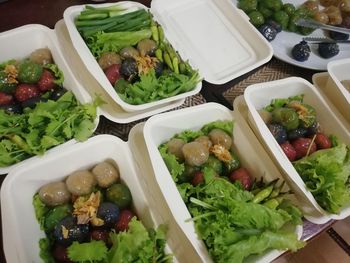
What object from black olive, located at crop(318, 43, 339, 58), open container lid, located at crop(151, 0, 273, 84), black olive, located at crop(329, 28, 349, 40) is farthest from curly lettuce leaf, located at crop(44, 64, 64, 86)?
black olive, located at crop(329, 28, 349, 40)

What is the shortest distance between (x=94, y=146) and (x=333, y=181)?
0.74 m

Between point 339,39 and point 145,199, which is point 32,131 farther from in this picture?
point 339,39

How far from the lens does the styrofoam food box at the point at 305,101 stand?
113cm

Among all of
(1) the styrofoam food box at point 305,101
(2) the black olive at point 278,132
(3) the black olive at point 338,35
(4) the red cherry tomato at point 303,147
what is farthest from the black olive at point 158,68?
(3) the black olive at point 338,35

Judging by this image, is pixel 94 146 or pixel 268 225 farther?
pixel 94 146

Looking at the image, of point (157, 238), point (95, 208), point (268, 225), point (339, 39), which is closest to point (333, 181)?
point (268, 225)

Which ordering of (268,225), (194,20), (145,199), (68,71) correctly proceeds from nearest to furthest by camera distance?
1. (268,225)
2. (145,199)
3. (68,71)
4. (194,20)

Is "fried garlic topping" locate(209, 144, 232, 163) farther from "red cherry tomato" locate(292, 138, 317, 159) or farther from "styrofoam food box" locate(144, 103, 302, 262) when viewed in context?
"red cherry tomato" locate(292, 138, 317, 159)

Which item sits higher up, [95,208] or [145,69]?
[145,69]

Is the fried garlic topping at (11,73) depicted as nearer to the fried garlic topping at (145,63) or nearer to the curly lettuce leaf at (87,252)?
the fried garlic topping at (145,63)

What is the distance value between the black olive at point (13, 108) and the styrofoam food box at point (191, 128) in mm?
475

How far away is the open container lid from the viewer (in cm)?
155

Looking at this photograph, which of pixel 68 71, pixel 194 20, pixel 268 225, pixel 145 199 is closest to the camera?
pixel 268 225

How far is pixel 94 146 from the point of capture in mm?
1201
